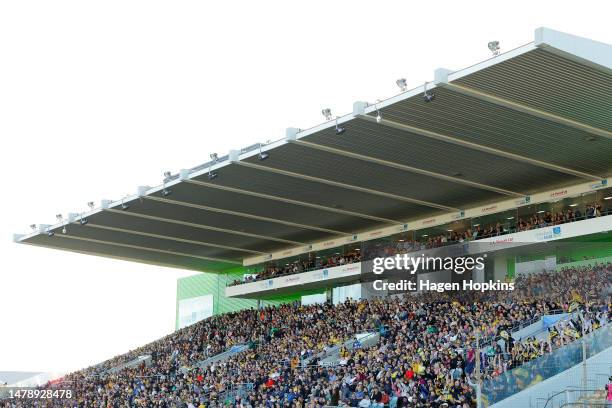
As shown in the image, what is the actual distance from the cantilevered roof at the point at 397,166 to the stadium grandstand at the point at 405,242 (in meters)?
0.08

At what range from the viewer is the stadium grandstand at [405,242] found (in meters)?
22.9

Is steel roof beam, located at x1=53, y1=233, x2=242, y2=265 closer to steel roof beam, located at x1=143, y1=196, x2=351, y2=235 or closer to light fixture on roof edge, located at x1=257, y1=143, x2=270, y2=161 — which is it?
steel roof beam, located at x1=143, y1=196, x2=351, y2=235

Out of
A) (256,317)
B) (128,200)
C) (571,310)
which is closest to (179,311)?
(256,317)

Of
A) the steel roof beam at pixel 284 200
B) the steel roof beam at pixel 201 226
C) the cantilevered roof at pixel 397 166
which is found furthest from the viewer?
the steel roof beam at pixel 201 226

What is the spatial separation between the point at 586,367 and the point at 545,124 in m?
7.75

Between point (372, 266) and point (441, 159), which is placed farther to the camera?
point (372, 266)

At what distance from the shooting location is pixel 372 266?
3628 cm

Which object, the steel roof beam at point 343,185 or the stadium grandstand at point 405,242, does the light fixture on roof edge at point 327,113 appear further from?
the steel roof beam at point 343,185

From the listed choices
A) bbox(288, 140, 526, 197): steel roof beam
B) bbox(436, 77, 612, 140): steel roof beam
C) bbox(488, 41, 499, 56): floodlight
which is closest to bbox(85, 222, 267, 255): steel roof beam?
bbox(288, 140, 526, 197): steel roof beam

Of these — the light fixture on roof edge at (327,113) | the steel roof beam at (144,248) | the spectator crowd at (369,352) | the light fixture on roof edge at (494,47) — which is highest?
the light fixture on roof edge at (494,47)

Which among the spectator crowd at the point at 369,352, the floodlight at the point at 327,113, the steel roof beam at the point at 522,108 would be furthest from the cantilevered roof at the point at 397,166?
the spectator crowd at the point at 369,352

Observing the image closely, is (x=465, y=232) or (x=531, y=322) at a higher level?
(x=465, y=232)

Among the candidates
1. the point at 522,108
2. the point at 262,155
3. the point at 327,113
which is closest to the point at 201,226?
the point at 262,155

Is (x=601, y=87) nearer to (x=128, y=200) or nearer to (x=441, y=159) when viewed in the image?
(x=441, y=159)
